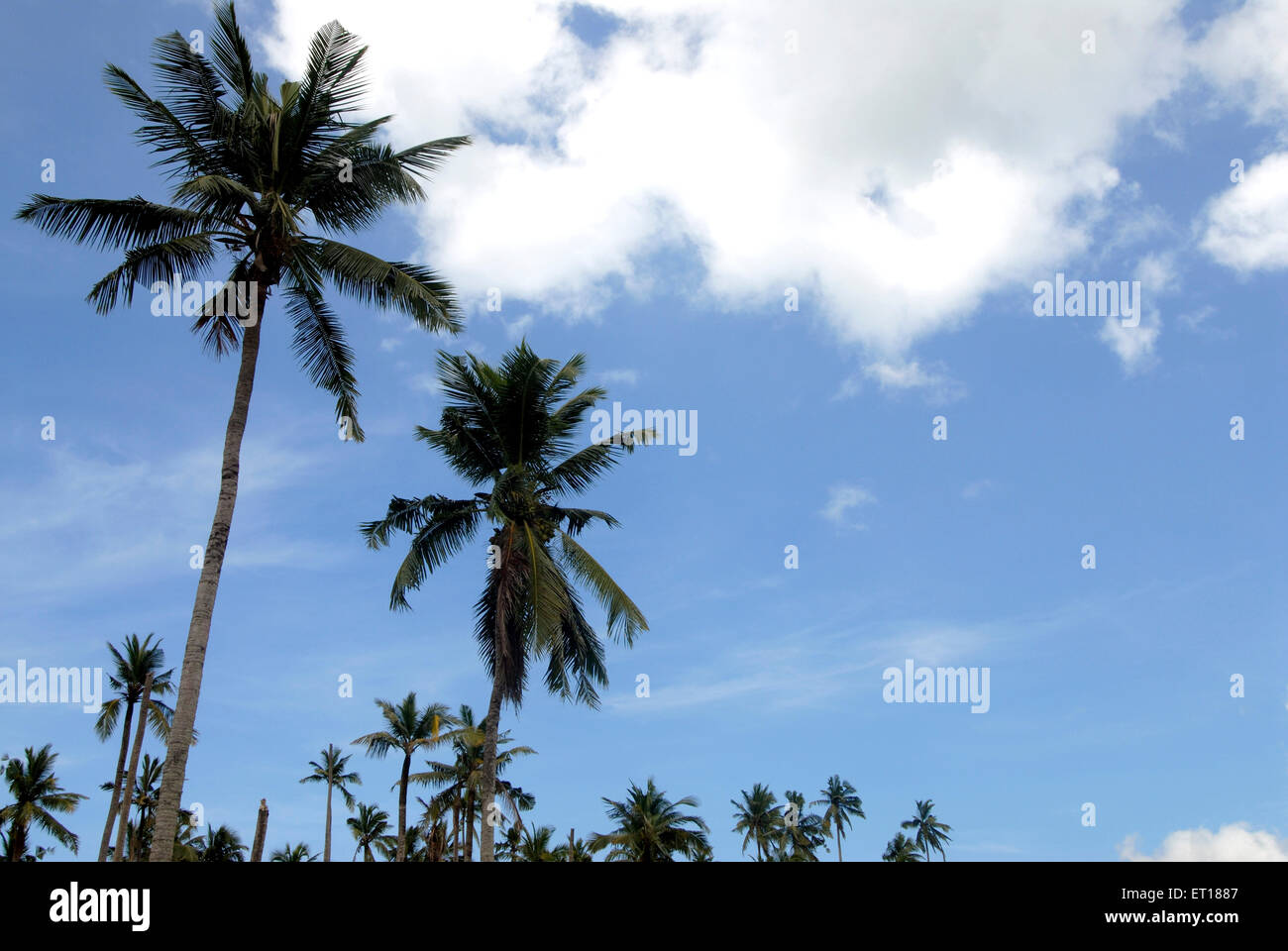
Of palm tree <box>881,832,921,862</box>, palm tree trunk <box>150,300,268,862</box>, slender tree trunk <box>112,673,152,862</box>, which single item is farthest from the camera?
palm tree <box>881,832,921,862</box>

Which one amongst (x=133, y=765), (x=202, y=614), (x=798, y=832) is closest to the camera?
(x=202, y=614)

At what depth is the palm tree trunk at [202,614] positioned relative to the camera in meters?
14.1

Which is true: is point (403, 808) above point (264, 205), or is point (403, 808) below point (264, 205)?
below

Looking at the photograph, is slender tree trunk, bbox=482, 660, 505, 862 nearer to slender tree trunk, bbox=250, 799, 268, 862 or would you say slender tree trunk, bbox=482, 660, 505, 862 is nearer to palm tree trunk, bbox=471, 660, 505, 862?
palm tree trunk, bbox=471, 660, 505, 862

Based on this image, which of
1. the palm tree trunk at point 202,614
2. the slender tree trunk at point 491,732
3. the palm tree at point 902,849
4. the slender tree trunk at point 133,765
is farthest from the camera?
the palm tree at point 902,849

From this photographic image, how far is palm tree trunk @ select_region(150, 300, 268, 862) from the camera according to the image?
1411cm

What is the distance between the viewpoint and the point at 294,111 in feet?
60.3

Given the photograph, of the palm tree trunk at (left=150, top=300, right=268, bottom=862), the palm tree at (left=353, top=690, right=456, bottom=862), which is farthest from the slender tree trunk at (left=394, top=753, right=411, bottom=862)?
the palm tree trunk at (left=150, top=300, right=268, bottom=862)

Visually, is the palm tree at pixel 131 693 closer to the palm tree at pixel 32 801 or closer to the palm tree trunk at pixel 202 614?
the palm tree at pixel 32 801

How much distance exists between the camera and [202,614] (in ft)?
50.6

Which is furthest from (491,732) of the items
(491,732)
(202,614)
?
(202,614)

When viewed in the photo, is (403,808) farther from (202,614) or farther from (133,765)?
(202,614)

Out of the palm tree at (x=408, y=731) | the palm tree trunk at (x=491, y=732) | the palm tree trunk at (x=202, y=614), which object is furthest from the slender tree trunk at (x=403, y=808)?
the palm tree trunk at (x=202, y=614)
